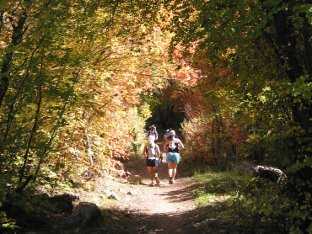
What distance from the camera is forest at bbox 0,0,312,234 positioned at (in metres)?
7.82

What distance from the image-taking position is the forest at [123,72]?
7.82 meters

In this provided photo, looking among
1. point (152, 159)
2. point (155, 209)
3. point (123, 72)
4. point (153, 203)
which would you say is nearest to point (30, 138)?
point (123, 72)

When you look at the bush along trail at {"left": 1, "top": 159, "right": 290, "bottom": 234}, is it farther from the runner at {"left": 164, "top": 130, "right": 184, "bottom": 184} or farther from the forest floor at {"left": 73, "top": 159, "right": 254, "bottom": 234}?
the runner at {"left": 164, "top": 130, "right": 184, "bottom": 184}

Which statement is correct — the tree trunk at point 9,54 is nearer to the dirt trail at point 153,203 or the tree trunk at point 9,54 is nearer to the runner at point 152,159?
the dirt trail at point 153,203

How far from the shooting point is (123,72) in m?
14.0

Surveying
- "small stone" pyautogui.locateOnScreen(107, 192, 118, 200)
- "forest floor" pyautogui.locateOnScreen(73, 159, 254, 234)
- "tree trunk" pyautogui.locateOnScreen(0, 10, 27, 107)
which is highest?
"tree trunk" pyautogui.locateOnScreen(0, 10, 27, 107)

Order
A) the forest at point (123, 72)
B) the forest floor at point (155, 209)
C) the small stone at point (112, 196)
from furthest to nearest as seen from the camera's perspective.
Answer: the small stone at point (112, 196)
the forest floor at point (155, 209)
the forest at point (123, 72)

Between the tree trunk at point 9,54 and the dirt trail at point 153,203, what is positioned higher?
the tree trunk at point 9,54

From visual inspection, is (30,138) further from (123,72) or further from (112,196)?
(112,196)

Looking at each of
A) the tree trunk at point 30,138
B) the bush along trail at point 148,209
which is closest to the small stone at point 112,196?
the bush along trail at point 148,209

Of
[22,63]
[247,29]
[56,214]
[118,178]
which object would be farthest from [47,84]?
[118,178]

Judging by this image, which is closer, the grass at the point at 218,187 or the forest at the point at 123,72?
the forest at the point at 123,72

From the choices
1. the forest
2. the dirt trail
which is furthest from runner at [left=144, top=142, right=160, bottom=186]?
the forest

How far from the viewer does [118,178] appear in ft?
59.4
